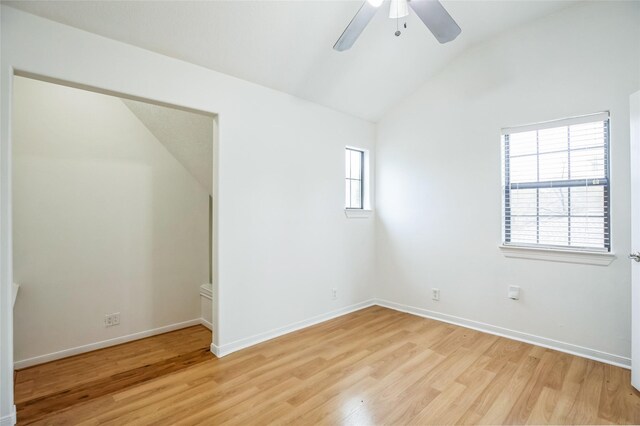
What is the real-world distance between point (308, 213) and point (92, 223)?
217cm

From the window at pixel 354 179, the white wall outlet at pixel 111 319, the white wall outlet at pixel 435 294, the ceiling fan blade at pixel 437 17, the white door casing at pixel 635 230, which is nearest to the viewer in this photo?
the ceiling fan blade at pixel 437 17

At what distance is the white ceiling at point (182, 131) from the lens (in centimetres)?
321

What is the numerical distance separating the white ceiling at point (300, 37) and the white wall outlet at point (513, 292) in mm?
2592

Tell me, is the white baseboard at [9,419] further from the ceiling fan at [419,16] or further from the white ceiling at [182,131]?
the ceiling fan at [419,16]

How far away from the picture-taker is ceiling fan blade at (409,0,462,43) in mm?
1989

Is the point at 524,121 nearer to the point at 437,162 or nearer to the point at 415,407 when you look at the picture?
the point at 437,162

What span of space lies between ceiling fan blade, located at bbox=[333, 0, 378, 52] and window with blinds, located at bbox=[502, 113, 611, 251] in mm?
2039

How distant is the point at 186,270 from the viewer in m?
3.76

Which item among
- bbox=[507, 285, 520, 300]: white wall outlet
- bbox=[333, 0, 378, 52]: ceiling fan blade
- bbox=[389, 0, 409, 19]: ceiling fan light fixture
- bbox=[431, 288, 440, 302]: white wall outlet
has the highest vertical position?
bbox=[389, 0, 409, 19]: ceiling fan light fixture

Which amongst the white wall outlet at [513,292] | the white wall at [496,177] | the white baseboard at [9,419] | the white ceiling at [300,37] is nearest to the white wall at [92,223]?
the white baseboard at [9,419]

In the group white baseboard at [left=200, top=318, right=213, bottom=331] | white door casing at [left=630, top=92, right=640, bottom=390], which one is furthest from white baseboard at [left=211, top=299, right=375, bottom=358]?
white door casing at [left=630, top=92, right=640, bottom=390]

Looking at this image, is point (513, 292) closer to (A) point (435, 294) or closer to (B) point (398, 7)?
(A) point (435, 294)

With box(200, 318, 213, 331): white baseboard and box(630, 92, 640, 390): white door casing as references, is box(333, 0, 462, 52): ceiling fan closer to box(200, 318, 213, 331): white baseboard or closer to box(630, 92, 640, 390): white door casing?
box(630, 92, 640, 390): white door casing

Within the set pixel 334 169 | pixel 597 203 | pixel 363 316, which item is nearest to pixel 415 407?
pixel 363 316
